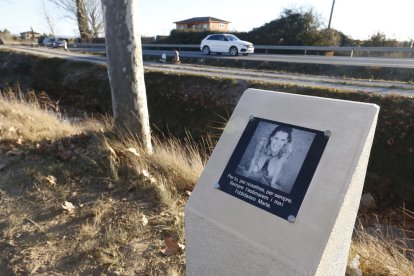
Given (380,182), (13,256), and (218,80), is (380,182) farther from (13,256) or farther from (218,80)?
(13,256)

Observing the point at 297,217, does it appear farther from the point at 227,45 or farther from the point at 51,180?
the point at 227,45

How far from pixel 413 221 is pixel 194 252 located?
19.8ft

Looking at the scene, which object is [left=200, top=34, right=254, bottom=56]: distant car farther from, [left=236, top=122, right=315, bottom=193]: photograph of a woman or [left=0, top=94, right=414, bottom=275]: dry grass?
[left=236, top=122, right=315, bottom=193]: photograph of a woman

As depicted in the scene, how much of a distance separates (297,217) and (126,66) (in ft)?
12.4

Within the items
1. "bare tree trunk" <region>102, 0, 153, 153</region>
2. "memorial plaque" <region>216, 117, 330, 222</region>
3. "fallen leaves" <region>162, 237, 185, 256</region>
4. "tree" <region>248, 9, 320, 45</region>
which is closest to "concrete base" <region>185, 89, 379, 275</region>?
"memorial plaque" <region>216, 117, 330, 222</region>

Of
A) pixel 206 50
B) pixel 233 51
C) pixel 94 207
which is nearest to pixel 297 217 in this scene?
pixel 94 207

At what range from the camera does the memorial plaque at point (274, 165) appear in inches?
69.6

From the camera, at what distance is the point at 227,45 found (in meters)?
21.5

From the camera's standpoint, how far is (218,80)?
10.7m

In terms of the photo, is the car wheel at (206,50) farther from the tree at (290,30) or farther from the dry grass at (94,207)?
the dry grass at (94,207)

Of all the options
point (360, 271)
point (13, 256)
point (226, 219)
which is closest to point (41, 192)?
point (13, 256)

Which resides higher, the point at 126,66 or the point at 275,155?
the point at 126,66

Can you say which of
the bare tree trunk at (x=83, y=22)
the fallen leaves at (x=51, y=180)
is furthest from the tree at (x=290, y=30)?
the fallen leaves at (x=51, y=180)

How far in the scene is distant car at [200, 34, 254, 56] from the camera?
69.6 ft
